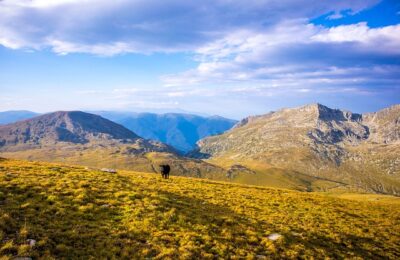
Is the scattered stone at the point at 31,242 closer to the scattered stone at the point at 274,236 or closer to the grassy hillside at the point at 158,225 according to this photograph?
the grassy hillside at the point at 158,225

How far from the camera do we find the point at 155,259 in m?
19.1

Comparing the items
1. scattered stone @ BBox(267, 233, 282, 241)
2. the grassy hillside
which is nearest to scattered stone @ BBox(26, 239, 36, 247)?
the grassy hillside

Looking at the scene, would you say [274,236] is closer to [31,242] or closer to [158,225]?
[158,225]

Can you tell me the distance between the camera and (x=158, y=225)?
80.0 ft

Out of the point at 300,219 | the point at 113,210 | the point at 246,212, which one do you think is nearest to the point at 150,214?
the point at 113,210

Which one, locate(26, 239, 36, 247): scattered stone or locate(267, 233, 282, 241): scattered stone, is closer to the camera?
locate(26, 239, 36, 247): scattered stone

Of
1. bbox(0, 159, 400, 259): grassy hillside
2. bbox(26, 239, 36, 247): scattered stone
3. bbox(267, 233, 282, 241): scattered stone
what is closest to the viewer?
→ bbox(26, 239, 36, 247): scattered stone

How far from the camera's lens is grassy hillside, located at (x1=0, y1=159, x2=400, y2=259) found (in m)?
19.7

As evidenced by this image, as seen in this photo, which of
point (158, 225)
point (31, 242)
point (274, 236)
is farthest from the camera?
point (274, 236)

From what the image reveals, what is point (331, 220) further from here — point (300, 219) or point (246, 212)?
point (246, 212)

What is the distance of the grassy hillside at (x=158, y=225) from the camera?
1970 cm

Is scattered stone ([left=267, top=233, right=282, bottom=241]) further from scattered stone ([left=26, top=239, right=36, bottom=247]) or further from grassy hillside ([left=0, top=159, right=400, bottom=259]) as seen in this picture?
scattered stone ([left=26, top=239, right=36, bottom=247])

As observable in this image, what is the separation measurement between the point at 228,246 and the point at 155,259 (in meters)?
6.15

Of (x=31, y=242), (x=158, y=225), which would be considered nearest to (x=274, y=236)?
(x=158, y=225)
